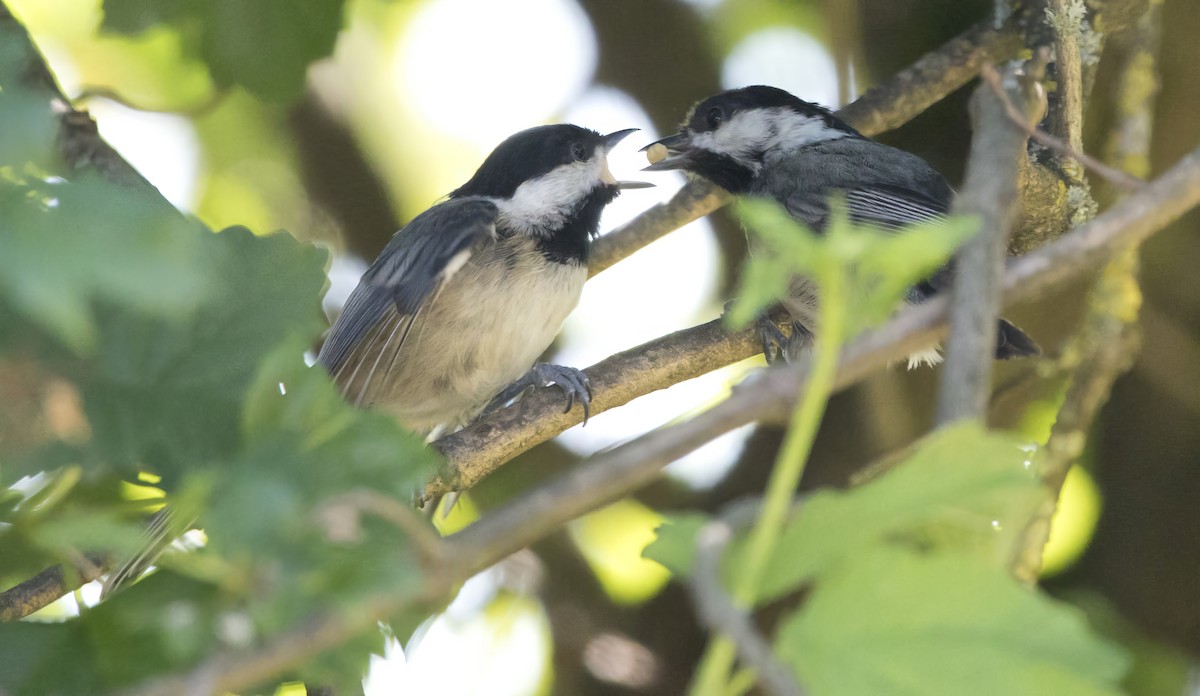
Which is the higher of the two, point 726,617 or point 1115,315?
point 1115,315

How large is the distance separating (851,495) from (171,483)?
0.39m

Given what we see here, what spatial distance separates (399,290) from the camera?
2008 millimetres

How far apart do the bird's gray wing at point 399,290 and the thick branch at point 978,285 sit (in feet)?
4.39

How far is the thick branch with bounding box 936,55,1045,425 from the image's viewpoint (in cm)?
58

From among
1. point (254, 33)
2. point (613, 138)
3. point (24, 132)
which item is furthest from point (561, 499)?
point (613, 138)

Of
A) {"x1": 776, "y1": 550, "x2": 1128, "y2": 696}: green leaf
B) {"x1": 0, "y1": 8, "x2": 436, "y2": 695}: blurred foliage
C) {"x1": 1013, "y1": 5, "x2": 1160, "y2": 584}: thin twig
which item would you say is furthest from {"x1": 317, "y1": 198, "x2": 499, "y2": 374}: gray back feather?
{"x1": 776, "y1": 550, "x2": 1128, "y2": 696}: green leaf

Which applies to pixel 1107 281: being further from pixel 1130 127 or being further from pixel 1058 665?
pixel 1058 665

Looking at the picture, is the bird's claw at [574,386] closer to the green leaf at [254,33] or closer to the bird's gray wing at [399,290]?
the bird's gray wing at [399,290]

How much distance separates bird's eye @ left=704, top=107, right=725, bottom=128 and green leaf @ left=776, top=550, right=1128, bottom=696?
78.0 inches

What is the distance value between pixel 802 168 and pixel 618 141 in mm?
428

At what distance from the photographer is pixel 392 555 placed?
52cm

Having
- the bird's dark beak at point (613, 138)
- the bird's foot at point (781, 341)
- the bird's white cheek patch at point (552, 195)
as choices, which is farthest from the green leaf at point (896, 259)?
the bird's dark beak at point (613, 138)

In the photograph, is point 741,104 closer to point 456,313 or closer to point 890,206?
point 890,206

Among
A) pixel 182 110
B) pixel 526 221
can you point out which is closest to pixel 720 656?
pixel 526 221
